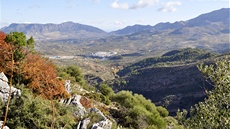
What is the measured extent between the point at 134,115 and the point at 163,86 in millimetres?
131983

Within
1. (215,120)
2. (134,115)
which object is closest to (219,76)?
(215,120)

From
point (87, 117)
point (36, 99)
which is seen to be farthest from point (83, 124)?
point (36, 99)

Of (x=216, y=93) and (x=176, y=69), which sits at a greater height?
(x=216, y=93)

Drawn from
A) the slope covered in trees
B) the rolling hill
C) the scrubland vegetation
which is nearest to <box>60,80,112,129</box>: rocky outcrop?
the slope covered in trees

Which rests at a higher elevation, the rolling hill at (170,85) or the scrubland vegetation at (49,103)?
the scrubland vegetation at (49,103)

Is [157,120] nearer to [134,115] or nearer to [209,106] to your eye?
[134,115]

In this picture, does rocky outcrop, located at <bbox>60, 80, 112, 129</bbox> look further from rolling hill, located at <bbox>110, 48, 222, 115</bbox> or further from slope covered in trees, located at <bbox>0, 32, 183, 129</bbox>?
rolling hill, located at <bbox>110, 48, 222, 115</bbox>

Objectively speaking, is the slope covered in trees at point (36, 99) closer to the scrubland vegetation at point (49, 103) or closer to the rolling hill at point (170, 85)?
the scrubland vegetation at point (49, 103)

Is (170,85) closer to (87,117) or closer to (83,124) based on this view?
(87,117)

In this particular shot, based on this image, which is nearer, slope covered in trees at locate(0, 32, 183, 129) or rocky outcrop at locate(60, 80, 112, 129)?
slope covered in trees at locate(0, 32, 183, 129)

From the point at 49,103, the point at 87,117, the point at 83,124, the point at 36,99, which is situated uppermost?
the point at 36,99

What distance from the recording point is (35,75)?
28688mm

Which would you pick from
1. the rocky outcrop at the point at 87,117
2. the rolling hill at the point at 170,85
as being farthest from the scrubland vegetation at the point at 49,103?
the rolling hill at the point at 170,85

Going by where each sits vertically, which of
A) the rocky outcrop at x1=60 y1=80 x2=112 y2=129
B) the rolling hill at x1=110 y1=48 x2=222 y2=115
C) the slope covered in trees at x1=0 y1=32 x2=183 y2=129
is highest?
the slope covered in trees at x1=0 y1=32 x2=183 y2=129
